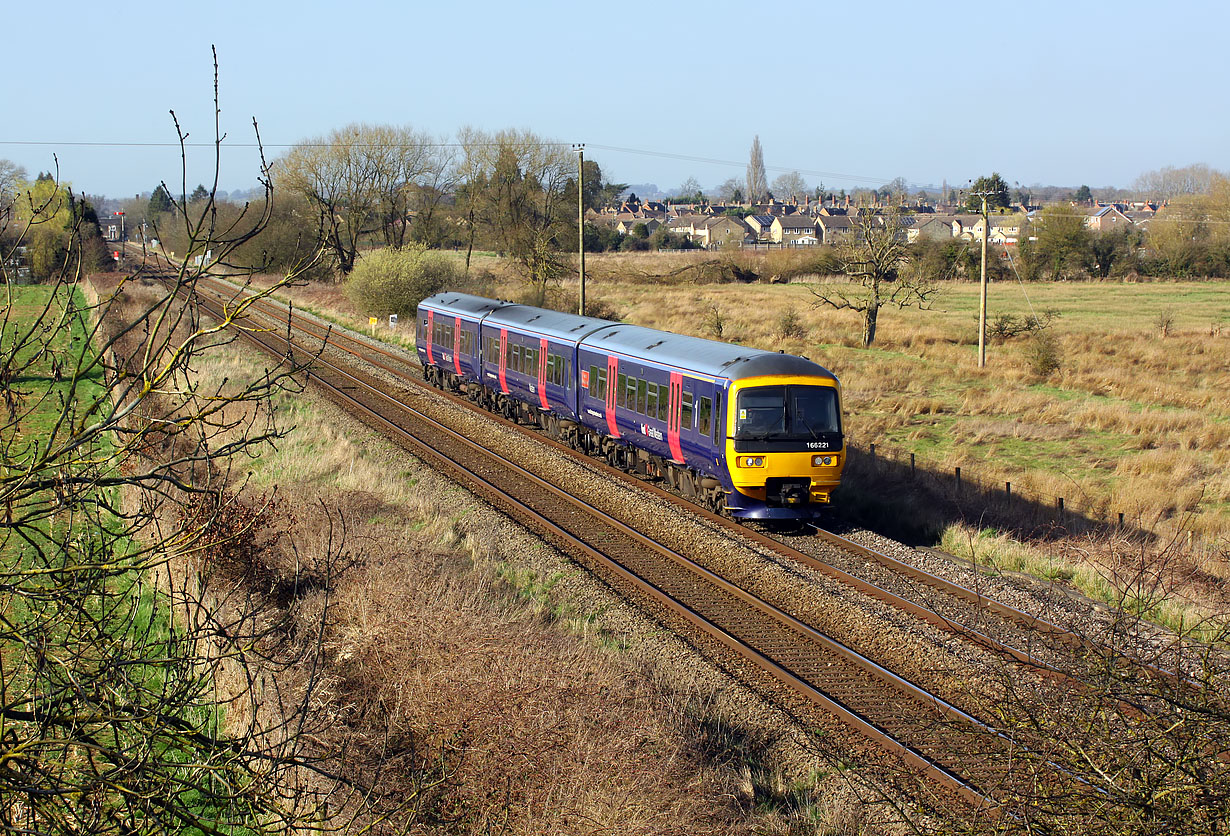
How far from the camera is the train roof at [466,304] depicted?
2741cm

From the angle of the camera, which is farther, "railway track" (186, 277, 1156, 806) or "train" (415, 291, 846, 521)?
"train" (415, 291, 846, 521)

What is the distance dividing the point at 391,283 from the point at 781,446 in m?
33.0

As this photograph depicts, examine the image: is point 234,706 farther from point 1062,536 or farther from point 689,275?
point 689,275

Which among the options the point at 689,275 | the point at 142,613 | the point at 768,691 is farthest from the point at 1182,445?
the point at 689,275

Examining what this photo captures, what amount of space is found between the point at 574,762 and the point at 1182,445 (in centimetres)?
2057

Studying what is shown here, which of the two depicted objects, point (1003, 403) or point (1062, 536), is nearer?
point (1062, 536)

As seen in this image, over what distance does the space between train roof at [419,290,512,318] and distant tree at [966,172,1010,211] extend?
16.8 m

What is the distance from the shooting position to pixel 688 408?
54.5 ft

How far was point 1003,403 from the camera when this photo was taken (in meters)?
29.1

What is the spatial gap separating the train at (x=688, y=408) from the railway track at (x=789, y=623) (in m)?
0.67

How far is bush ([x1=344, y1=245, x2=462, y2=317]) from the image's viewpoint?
45188 mm

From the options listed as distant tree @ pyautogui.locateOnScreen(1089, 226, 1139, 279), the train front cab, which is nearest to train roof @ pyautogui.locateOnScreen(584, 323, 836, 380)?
the train front cab

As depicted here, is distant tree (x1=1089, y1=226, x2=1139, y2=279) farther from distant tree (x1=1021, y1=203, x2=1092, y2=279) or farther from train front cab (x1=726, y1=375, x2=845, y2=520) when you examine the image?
train front cab (x1=726, y1=375, x2=845, y2=520)

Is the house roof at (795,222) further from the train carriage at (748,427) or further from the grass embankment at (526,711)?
the grass embankment at (526,711)
